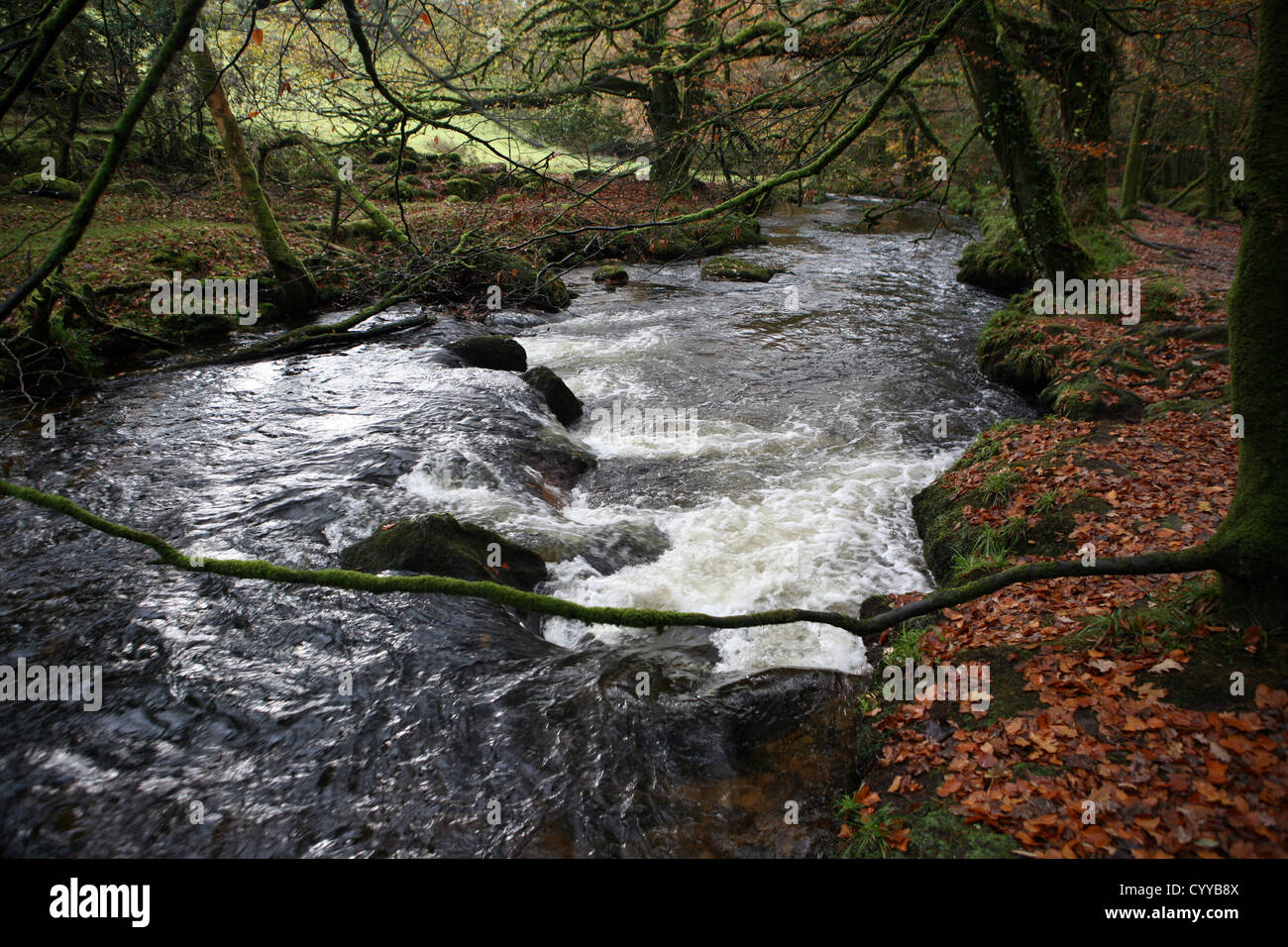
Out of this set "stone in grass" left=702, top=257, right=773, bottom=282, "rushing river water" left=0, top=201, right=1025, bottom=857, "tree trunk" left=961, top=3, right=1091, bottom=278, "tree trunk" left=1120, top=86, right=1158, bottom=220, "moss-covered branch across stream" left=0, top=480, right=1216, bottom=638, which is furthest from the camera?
"tree trunk" left=1120, top=86, right=1158, bottom=220

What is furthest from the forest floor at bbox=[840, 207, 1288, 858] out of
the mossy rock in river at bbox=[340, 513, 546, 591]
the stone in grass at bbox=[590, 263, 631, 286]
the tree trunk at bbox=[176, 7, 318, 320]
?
the stone in grass at bbox=[590, 263, 631, 286]

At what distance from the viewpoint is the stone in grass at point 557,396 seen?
1119 cm

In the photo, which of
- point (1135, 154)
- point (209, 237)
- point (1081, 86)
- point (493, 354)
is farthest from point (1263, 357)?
point (1135, 154)

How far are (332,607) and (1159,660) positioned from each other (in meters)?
6.33

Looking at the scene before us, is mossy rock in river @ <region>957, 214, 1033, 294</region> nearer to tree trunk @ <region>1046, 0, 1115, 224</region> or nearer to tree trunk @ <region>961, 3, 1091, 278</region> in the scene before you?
tree trunk @ <region>1046, 0, 1115, 224</region>

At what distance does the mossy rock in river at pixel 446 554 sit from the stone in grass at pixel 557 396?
177 inches

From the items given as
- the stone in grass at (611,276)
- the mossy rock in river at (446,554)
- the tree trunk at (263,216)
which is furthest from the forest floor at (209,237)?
the mossy rock in river at (446,554)

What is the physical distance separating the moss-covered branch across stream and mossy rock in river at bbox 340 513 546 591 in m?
2.69

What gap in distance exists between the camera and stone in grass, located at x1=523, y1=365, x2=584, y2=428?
36.7 feet

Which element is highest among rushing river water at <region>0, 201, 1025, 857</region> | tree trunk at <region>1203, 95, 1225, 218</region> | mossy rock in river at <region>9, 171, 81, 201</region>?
tree trunk at <region>1203, 95, 1225, 218</region>

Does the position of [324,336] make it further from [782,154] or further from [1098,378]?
[1098,378]

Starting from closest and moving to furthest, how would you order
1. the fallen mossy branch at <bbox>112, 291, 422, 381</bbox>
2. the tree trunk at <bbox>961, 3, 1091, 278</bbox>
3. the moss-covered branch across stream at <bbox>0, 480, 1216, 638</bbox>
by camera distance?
the moss-covered branch across stream at <bbox>0, 480, 1216, 638</bbox>, the fallen mossy branch at <bbox>112, 291, 422, 381</bbox>, the tree trunk at <bbox>961, 3, 1091, 278</bbox>
